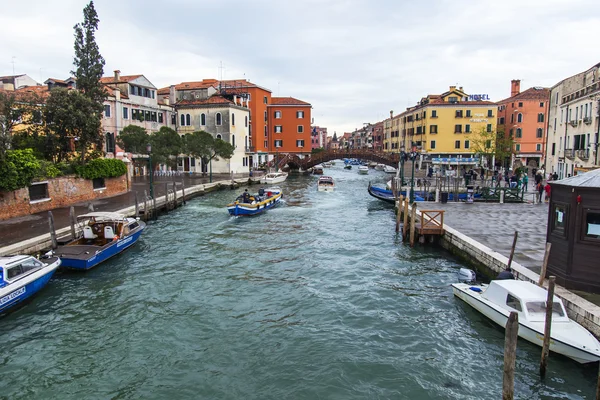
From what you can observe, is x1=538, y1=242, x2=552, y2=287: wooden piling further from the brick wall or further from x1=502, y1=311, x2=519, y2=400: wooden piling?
the brick wall

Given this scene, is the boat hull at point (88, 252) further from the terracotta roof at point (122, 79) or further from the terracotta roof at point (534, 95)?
the terracotta roof at point (534, 95)

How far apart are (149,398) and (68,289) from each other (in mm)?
7477

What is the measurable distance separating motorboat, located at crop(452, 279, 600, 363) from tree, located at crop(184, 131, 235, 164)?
37021 millimetres

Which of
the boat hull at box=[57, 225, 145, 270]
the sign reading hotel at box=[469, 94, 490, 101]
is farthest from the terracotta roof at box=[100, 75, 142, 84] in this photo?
the sign reading hotel at box=[469, 94, 490, 101]

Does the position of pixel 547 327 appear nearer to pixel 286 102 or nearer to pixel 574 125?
pixel 574 125

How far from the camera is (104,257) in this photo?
16406mm

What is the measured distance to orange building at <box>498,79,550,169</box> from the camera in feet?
191

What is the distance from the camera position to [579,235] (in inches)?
412

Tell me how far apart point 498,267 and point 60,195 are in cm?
2276

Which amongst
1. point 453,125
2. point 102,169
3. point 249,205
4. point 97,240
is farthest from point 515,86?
point 97,240

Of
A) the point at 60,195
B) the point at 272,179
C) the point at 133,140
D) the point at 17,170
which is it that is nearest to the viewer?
the point at 17,170

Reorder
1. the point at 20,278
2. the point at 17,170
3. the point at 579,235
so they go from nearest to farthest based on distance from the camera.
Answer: the point at 579,235 < the point at 20,278 < the point at 17,170

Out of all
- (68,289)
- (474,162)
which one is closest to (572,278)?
(68,289)

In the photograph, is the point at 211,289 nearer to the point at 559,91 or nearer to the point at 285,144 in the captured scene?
the point at 559,91
